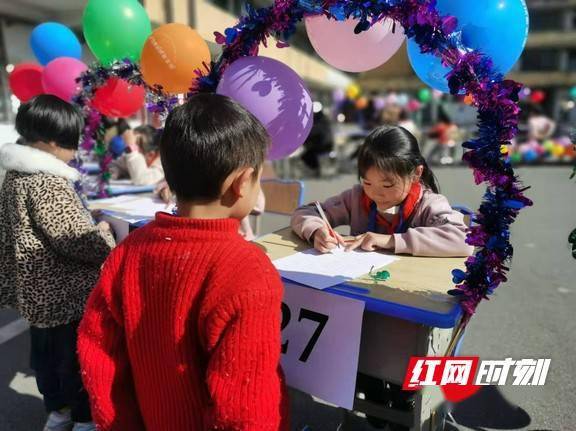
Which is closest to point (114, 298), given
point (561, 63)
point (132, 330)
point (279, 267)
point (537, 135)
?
point (132, 330)

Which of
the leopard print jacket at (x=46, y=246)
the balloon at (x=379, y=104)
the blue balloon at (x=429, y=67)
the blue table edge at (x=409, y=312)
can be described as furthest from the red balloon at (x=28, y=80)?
the balloon at (x=379, y=104)

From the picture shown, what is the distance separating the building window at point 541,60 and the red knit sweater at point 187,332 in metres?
38.6

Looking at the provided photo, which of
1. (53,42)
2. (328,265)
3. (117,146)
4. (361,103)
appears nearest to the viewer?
(328,265)

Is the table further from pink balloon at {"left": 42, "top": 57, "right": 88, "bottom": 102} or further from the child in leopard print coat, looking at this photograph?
pink balloon at {"left": 42, "top": 57, "right": 88, "bottom": 102}

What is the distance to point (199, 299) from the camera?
1001 millimetres

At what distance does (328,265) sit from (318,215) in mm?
442

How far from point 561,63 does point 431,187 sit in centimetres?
3767

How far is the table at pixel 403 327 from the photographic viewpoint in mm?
1350

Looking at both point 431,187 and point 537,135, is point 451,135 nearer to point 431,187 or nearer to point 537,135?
point 537,135

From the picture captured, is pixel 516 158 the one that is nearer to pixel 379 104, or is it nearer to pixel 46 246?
pixel 379 104

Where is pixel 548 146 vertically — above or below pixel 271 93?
below

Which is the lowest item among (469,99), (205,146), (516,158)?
(516,158)

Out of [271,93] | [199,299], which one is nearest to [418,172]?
[271,93]

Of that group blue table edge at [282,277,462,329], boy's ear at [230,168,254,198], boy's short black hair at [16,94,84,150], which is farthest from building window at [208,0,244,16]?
boy's ear at [230,168,254,198]
